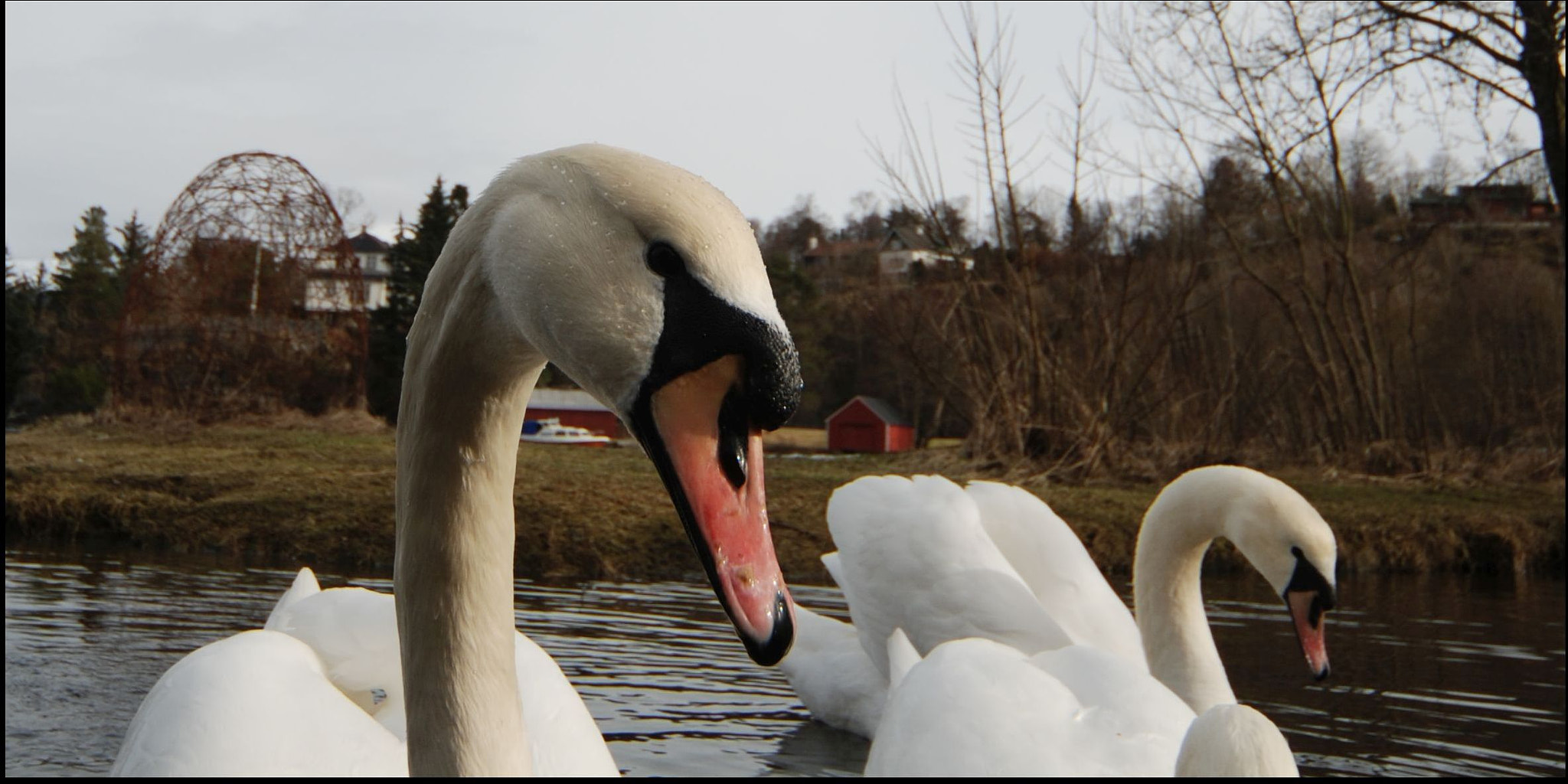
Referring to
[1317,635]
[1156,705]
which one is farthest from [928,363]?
[1156,705]

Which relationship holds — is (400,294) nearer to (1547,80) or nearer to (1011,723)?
(1547,80)

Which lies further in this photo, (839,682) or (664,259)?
(839,682)

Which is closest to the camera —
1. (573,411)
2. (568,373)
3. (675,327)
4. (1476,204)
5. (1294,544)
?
(675,327)

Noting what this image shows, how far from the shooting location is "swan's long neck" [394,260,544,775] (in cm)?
135

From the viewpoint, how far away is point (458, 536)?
55.0 inches

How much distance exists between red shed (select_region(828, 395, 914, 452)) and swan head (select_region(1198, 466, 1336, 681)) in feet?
98.1

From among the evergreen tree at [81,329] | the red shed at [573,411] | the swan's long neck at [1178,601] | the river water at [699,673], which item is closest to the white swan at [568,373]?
the river water at [699,673]

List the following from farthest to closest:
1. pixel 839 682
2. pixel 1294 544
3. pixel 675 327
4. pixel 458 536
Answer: pixel 839 682, pixel 1294 544, pixel 458 536, pixel 675 327

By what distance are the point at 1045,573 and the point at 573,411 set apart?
3669 cm

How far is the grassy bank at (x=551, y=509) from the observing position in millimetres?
7379

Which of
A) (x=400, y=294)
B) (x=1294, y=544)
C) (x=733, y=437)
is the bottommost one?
(x=1294, y=544)

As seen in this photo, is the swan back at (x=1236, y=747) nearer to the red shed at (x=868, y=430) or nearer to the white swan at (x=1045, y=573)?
the white swan at (x=1045, y=573)

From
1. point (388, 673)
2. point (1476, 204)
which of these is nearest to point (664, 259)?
point (388, 673)

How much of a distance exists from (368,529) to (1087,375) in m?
6.82
